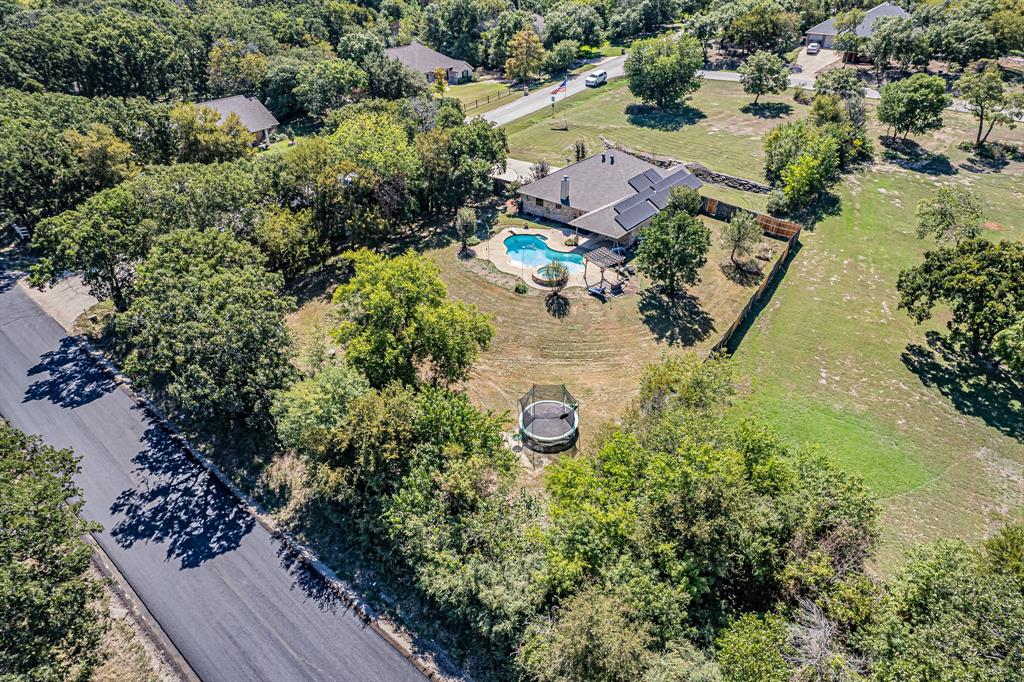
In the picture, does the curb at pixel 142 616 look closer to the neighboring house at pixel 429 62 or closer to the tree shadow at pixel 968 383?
the tree shadow at pixel 968 383

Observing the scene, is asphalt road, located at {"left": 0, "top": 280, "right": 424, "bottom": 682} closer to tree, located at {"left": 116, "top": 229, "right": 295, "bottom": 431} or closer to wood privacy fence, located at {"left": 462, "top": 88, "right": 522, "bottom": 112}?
tree, located at {"left": 116, "top": 229, "right": 295, "bottom": 431}

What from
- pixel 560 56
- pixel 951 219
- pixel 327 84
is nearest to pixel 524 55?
pixel 560 56

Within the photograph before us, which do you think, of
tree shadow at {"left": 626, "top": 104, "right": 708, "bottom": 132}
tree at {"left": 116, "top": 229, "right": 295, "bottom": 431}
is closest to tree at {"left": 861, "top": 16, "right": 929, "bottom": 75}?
tree shadow at {"left": 626, "top": 104, "right": 708, "bottom": 132}

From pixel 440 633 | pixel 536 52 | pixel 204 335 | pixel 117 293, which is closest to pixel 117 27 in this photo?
pixel 117 293

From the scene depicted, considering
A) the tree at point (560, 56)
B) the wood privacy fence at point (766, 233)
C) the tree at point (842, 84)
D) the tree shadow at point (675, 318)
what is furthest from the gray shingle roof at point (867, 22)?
the tree shadow at point (675, 318)

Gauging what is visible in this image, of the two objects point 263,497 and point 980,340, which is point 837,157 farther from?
point 263,497

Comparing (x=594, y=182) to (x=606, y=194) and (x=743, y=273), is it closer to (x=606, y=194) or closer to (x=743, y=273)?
(x=606, y=194)
